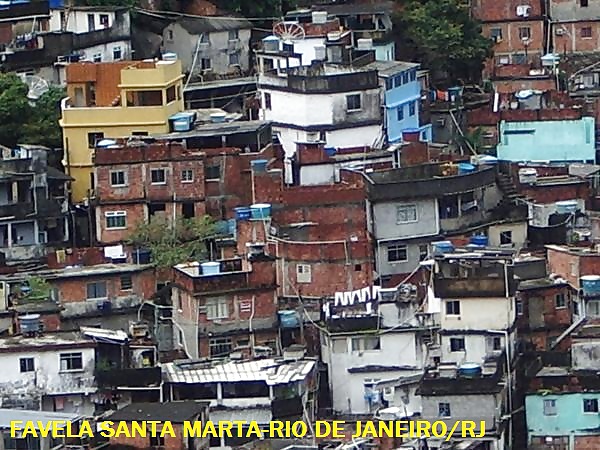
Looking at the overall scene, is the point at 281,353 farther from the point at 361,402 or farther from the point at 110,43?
the point at 110,43

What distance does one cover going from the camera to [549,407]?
5756 centimetres

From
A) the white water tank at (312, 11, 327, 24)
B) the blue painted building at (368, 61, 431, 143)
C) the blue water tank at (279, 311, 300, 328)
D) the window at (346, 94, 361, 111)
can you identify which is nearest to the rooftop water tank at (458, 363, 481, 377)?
the blue water tank at (279, 311, 300, 328)

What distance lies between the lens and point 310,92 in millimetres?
69188

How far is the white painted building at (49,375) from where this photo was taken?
57.8 meters

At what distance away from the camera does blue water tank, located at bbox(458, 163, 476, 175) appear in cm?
6486

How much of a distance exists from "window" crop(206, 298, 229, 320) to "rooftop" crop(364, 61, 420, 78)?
1178cm

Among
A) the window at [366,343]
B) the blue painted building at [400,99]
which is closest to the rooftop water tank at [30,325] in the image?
the window at [366,343]

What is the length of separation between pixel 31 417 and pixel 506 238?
42.3ft

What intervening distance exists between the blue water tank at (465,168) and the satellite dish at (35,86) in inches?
382

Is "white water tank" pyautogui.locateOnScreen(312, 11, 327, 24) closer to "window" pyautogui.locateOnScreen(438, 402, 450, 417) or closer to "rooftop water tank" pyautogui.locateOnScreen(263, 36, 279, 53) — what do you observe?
"rooftop water tank" pyautogui.locateOnScreen(263, 36, 279, 53)

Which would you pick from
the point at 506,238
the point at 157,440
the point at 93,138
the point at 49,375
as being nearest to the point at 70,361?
the point at 49,375

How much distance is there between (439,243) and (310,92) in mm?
7419

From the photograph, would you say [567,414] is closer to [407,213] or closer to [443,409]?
[443,409]

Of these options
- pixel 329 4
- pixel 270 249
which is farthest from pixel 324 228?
pixel 329 4
